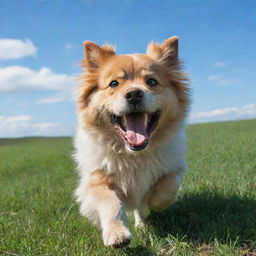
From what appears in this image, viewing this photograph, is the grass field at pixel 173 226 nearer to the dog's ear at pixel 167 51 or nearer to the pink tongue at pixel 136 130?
the pink tongue at pixel 136 130

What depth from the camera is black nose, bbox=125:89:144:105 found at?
3.84m

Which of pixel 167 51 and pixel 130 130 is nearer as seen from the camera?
pixel 130 130

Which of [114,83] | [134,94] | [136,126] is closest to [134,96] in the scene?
[134,94]

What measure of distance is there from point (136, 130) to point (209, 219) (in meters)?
1.24

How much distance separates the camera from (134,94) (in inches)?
151

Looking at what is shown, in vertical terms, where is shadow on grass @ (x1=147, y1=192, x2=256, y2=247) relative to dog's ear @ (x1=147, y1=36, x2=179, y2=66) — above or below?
below

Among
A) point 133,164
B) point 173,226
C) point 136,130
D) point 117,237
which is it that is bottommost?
point 173,226

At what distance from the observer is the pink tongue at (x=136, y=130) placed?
3961 mm

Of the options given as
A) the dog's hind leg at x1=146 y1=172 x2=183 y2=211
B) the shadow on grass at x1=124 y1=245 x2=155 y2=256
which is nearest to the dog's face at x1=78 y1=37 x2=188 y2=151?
the dog's hind leg at x1=146 y1=172 x2=183 y2=211

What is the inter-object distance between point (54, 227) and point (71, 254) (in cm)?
96

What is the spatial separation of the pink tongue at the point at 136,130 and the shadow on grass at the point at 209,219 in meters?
0.95

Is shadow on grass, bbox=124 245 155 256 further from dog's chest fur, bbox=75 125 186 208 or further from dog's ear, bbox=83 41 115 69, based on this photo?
dog's ear, bbox=83 41 115 69

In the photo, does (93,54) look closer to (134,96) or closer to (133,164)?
(134,96)

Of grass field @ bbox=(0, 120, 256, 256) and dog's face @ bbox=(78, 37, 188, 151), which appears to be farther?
dog's face @ bbox=(78, 37, 188, 151)
